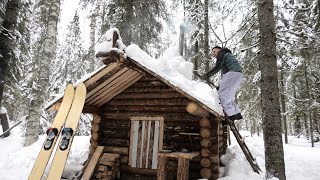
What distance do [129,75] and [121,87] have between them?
812 millimetres

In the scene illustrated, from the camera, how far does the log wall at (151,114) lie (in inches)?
311

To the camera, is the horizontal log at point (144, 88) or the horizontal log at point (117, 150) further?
the horizontal log at point (117, 150)

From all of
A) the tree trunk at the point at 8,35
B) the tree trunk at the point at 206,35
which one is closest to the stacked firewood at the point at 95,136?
the tree trunk at the point at 8,35

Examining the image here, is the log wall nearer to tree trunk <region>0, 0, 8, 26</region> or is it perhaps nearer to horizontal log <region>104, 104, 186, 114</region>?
horizontal log <region>104, 104, 186, 114</region>

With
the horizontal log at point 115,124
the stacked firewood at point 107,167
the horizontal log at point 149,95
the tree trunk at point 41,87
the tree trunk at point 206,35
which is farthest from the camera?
the tree trunk at point 206,35

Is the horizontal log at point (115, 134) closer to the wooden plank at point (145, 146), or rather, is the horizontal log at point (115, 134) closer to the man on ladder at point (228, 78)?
the wooden plank at point (145, 146)

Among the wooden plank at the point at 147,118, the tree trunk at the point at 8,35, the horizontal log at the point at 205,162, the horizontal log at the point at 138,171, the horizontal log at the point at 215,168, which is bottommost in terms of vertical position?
the horizontal log at the point at 138,171

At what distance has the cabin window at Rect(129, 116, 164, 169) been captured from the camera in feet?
27.2

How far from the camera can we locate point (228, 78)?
767cm

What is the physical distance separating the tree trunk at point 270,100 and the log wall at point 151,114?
1757mm

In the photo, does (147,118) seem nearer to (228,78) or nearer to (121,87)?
(121,87)

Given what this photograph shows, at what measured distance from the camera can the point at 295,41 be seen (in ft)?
25.8

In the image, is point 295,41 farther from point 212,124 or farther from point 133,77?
point 133,77

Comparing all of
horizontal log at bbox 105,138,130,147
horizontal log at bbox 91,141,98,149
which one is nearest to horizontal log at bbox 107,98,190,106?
horizontal log at bbox 105,138,130,147
